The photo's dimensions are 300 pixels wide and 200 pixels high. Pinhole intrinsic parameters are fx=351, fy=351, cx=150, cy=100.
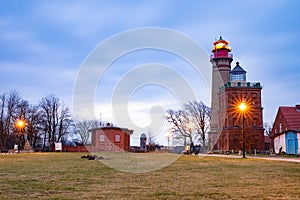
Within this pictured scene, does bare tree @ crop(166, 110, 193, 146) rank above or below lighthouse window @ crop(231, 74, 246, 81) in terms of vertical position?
below

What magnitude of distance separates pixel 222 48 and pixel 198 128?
50.0 ft

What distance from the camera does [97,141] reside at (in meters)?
71.5

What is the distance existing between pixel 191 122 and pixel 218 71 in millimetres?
10682

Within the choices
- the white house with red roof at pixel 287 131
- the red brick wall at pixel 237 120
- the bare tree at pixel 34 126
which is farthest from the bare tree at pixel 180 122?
the bare tree at pixel 34 126

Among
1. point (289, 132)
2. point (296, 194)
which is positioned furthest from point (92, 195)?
point (289, 132)

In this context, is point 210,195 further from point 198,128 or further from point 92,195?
point 198,128

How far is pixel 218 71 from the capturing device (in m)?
64.9

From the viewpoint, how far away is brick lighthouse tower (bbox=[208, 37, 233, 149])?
63.7 meters

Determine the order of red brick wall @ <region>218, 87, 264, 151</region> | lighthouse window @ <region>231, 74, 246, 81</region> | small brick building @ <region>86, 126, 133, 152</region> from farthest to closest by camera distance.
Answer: small brick building @ <region>86, 126, 133, 152</region>
lighthouse window @ <region>231, 74, 246, 81</region>
red brick wall @ <region>218, 87, 264, 151</region>

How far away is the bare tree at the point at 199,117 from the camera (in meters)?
64.5

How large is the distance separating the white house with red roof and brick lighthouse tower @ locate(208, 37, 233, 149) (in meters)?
12.2

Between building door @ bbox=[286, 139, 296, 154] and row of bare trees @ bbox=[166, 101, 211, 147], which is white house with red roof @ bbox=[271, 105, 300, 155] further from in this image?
row of bare trees @ bbox=[166, 101, 211, 147]

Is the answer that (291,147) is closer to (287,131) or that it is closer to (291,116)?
(287,131)

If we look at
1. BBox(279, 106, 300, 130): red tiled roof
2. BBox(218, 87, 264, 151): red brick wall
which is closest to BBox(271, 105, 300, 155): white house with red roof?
BBox(279, 106, 300, 130): red tiled roof
